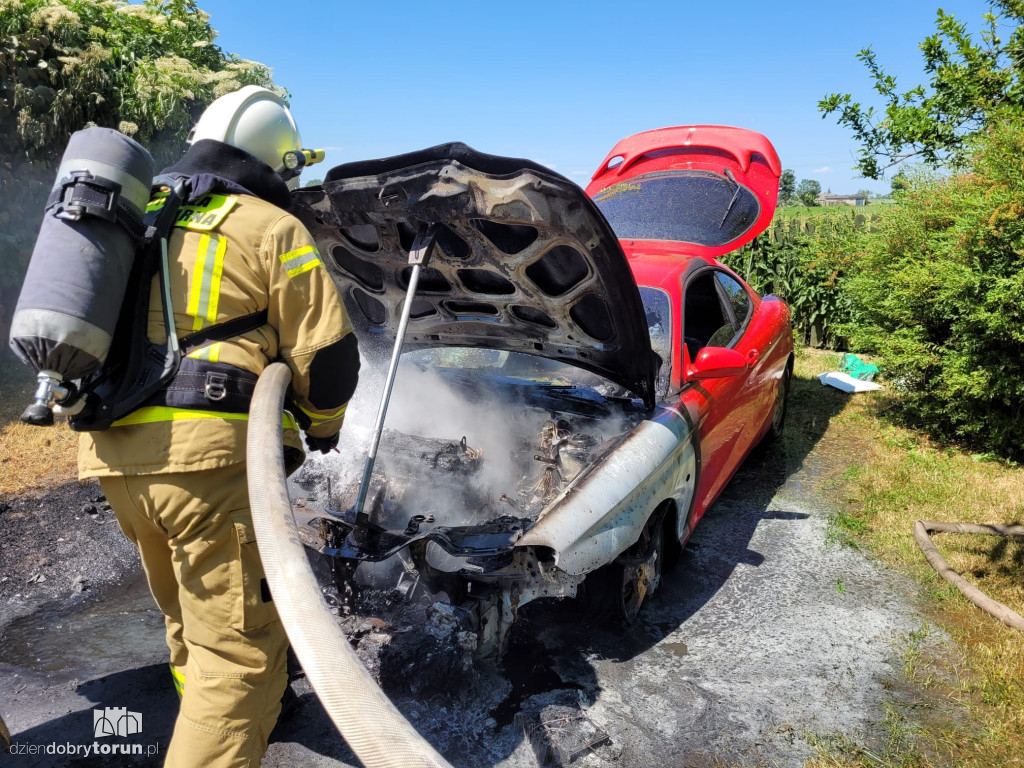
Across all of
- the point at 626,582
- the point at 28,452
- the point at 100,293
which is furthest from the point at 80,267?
the point at 28,452

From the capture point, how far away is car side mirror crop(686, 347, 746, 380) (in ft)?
12.0

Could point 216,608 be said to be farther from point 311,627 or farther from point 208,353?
point 208,353

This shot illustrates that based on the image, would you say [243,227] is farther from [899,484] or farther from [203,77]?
[203,77]

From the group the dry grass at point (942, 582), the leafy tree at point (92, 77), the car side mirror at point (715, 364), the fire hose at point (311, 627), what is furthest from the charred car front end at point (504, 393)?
the leafy tree at point (92, 77)

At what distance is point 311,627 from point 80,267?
111 centimetres

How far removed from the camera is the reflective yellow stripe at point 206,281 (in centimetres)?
203

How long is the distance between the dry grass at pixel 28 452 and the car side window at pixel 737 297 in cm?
463

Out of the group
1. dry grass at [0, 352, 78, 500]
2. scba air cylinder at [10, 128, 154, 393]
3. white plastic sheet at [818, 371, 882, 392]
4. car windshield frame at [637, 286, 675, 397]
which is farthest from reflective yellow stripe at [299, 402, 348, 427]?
white plastic sheet at [818, 371, 882, 392]

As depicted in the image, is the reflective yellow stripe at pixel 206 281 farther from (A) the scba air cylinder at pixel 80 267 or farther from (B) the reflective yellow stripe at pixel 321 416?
(B) the reflective yellow stripe at pixel 321 416

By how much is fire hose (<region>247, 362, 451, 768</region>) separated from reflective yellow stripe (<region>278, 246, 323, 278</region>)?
323 millimetres

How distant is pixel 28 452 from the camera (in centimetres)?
515

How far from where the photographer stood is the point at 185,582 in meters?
2.02

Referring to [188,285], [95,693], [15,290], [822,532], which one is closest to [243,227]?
[188,285]

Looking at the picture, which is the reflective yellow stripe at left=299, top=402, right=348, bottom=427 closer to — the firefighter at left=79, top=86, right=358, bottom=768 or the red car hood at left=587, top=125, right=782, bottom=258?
the firefighter at left=79, top=86, right=358, bottom=768
